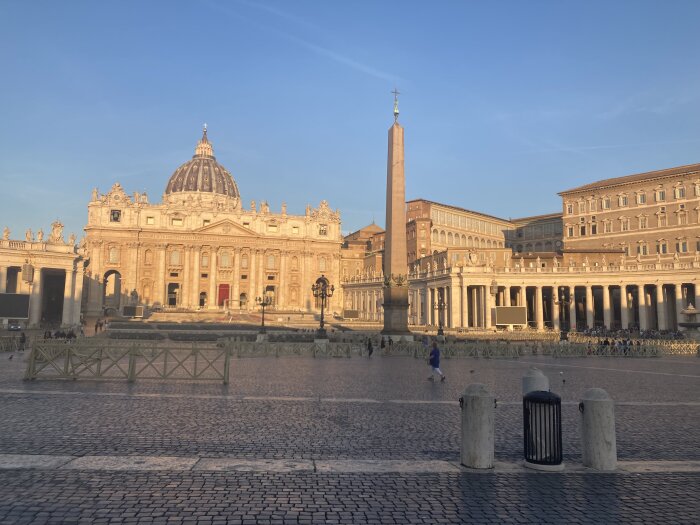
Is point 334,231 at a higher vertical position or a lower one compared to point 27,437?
higher

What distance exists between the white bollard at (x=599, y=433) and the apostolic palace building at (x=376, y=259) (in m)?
43.4

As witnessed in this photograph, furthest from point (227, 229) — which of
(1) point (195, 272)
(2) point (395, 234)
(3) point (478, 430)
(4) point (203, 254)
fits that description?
(3) point (478, 430)

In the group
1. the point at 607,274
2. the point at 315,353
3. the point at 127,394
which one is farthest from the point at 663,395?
the point at 607,274

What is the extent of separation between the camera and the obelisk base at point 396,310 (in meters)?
30.7

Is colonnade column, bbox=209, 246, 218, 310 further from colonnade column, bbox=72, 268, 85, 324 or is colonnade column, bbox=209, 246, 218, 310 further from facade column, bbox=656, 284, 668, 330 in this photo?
facade column, bbox=656, 284, 668, 330

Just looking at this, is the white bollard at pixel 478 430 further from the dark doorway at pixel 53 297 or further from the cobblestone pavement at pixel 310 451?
the dark doorway at pixel 53 297

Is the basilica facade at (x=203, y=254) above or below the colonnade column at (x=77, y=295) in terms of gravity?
above

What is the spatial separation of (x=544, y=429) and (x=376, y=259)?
290ft

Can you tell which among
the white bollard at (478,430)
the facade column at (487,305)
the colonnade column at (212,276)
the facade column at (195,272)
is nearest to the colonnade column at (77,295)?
the facade column at (195,272)

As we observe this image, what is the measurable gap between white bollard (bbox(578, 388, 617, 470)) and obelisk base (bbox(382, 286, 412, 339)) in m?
23.5

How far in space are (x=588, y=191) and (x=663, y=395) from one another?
67.4 meters

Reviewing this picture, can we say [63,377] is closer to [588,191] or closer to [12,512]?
[12,512]

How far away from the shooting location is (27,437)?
26.0ft

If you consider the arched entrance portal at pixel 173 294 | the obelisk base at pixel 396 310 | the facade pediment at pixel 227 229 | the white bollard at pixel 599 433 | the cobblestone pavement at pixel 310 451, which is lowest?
the cobblestone pavement at pixel 310 451
